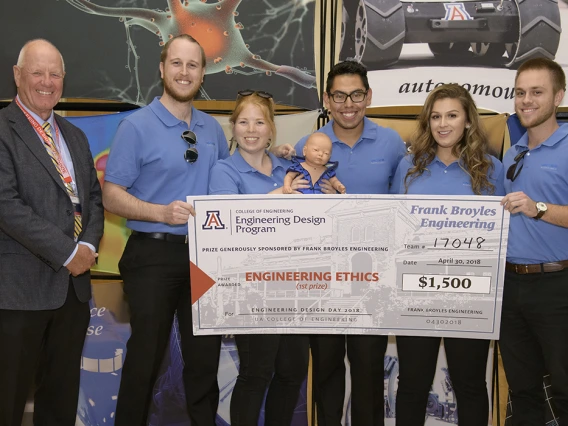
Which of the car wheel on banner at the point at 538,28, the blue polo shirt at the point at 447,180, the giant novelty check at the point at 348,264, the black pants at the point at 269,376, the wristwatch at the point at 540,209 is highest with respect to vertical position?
the car wheel on banner at the point at 538,28

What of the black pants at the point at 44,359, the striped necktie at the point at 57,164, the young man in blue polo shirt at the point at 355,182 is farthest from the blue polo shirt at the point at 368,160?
the black pants at the point at 44,359

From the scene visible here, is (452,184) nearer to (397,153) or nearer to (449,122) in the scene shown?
(449,122)

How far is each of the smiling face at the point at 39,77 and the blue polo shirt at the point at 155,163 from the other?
1.22 ft

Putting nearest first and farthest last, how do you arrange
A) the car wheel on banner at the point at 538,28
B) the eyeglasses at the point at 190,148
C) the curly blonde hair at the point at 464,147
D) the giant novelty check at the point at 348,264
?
the giant novelty check at the point at 348,264
the curly blonde hair at the point at 464,147
the eyeglasses at the point at 190,148
the car wheel on banner at the point at 538,28

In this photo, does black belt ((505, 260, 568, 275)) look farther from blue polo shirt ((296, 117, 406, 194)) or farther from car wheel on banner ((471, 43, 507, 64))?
car wheel on banner ((471, 43, 507, 64))

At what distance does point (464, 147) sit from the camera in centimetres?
282

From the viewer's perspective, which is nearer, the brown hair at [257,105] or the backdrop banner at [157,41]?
the brown hair at [257,105]

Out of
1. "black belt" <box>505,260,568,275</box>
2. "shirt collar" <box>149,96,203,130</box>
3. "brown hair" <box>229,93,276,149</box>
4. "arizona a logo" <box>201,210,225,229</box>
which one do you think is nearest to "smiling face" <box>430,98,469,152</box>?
"black belt" <box>505,260,568,275</box>

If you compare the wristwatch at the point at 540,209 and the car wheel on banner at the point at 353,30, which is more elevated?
the car wheel on banner at the point at 353,30

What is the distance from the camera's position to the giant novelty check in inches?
105

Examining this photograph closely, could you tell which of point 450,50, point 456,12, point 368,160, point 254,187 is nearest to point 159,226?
point 254,187

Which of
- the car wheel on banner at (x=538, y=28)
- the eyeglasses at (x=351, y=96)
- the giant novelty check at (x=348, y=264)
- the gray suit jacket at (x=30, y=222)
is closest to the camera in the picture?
the gray suit jacket at (x=30, y=222)

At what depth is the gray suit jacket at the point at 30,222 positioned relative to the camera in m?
2.56

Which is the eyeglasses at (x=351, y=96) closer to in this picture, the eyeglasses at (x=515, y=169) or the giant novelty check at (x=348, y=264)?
the giant novelty check at (x=348, y=264)
